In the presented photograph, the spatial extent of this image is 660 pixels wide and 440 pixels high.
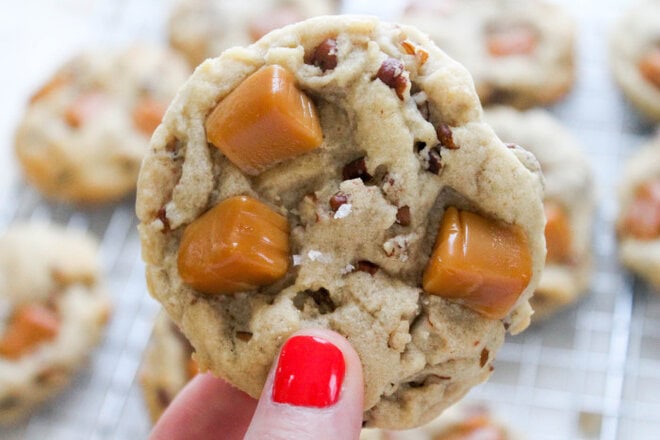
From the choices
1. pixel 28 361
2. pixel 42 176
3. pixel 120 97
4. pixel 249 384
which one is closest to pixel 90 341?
pixel 28 361

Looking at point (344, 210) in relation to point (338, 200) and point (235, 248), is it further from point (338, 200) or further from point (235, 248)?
point (235, 248)

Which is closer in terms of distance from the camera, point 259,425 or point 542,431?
point 259,425

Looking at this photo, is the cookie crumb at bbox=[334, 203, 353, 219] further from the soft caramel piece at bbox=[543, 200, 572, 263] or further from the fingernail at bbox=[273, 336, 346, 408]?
the soft caramel piece at bbox=[543, 200, 572, 263]

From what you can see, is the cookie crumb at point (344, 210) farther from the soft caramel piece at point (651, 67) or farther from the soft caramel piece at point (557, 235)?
the soft caramel piece at point (651, 67)

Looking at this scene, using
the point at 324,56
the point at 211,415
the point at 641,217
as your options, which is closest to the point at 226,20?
the point at 641,217

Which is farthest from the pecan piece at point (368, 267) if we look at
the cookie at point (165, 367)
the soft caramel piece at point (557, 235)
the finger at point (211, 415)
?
the soft caramel piece at point (557, 235)

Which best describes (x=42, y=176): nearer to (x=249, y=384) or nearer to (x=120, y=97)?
(x=120, y=97)

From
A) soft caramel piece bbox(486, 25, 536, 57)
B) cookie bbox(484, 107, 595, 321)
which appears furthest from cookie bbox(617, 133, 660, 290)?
soft caramel piece bbox(486, 25, 536, 57)
